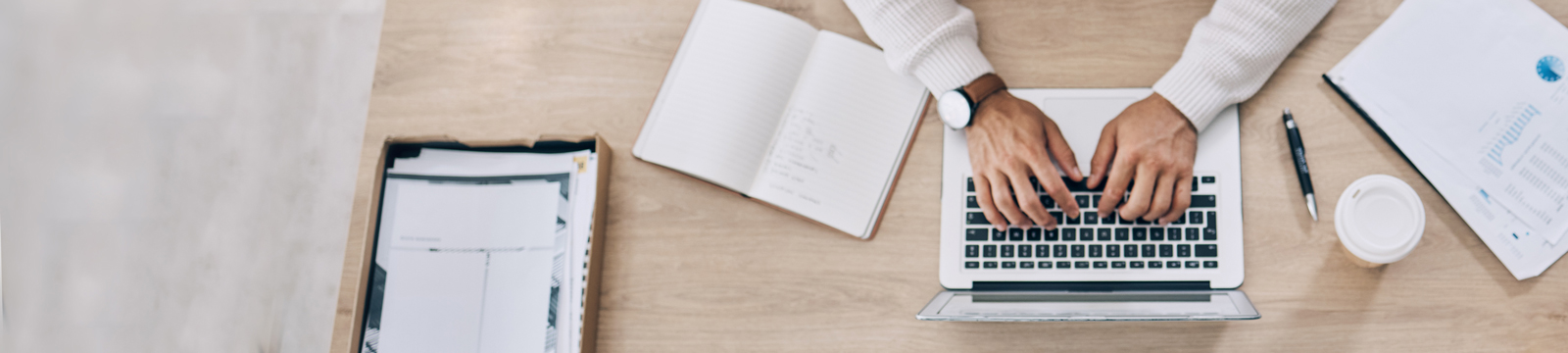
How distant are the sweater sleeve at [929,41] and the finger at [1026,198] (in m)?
0.13

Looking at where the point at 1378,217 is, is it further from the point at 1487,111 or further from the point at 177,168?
the point at 177,168

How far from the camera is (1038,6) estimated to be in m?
0.90

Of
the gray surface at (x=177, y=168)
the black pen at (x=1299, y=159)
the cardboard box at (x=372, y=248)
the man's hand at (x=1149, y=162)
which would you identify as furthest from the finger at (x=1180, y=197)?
the gray surface at (x=177, y=168)

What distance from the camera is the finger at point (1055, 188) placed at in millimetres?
803

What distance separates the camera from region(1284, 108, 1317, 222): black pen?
2.64ft

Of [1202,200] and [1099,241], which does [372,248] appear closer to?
[1099,241]

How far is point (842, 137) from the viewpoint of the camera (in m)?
0.87

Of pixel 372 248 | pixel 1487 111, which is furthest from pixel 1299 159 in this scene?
pixel 372 248

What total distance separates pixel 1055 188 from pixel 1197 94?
190 mm

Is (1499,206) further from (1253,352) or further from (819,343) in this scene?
(819,343)

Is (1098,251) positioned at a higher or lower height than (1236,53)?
lower

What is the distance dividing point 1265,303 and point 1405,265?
15cm

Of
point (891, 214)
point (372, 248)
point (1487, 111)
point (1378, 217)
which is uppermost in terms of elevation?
point (1487, 111)

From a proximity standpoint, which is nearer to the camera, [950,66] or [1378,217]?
[1378,217]
